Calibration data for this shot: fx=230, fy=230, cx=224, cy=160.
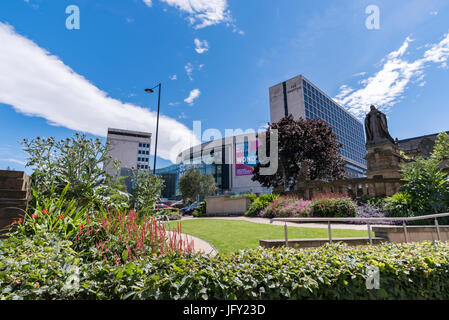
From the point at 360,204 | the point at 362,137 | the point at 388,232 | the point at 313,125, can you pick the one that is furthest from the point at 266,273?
the point at 362,137

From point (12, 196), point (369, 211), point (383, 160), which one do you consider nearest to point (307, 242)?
point (12, 196)

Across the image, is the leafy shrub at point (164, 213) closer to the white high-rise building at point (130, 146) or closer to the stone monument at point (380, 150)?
the stone monument at point (380, 150)

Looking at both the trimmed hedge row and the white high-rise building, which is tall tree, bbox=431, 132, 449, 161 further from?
the white high-rise building

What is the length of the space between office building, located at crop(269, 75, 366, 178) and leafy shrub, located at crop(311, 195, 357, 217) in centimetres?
5498

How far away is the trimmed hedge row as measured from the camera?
189 cm

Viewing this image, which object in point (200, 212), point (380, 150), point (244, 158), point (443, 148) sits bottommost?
point (200, 212)

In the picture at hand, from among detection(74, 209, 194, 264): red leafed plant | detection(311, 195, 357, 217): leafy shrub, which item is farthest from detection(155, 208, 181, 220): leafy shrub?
detection(311, 195, 357, 217): leafy shrub

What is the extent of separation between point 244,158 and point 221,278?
234 feet

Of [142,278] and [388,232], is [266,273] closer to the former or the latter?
[142,278]

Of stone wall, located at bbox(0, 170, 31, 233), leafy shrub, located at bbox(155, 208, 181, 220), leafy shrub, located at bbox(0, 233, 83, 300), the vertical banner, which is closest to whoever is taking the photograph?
leafy shrub, located at bbox(0, 233, 83, 300)

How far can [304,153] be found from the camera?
23594 millimetres

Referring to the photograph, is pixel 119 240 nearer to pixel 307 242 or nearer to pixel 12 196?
pixel 12 196
